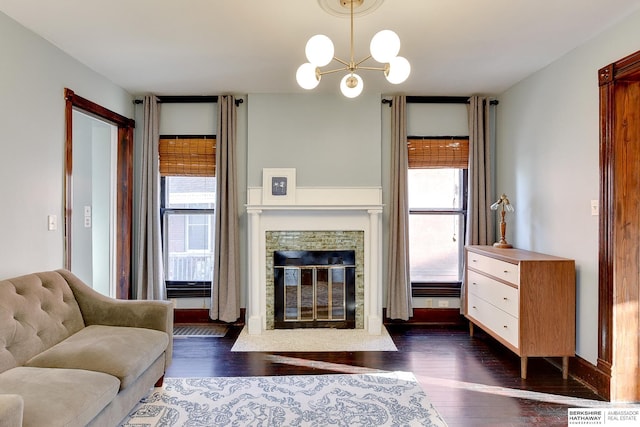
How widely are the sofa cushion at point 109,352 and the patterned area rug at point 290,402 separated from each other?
14.7 inches

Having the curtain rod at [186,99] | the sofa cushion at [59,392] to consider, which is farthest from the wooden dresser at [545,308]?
the curtain rod at [186,99]

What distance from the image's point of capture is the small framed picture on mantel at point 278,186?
408cm

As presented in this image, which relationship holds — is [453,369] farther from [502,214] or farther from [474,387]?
[502,214]

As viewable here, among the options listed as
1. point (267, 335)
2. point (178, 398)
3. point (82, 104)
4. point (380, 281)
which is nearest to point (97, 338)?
point (178, 398)

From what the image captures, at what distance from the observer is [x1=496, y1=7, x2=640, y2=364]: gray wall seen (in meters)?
2.78

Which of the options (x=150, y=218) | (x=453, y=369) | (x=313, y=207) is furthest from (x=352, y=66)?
(x=150, y=218)

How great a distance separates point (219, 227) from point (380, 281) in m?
1.88

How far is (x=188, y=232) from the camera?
4383mm

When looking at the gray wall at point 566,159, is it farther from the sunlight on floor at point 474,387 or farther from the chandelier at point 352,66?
the chandelier at point 352,66

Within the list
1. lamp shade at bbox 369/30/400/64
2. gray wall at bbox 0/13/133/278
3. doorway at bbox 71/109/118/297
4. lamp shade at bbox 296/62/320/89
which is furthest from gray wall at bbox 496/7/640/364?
doorway at bbox 71/109/118/297

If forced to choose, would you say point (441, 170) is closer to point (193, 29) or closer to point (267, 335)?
point (267, 335)

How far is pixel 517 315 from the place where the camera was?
9.66 feet

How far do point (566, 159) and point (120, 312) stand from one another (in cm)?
371

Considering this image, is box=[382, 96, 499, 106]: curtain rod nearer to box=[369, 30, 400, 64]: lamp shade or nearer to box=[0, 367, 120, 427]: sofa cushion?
box=[369, 30, 400, 64]: lamp shade
